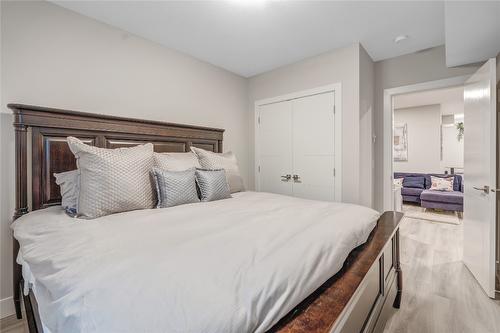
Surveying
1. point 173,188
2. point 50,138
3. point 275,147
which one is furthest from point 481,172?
point 50,138

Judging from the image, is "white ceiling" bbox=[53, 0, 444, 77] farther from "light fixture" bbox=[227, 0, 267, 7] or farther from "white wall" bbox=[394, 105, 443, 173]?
"white wall" bbox=[394, 105, 443, 173]

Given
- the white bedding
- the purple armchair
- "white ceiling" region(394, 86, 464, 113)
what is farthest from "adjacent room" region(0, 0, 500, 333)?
"white ceiling" region(394, 86, 464, 113)

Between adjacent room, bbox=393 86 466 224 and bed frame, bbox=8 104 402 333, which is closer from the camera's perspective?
bed frame, bbox=8 104 402 333

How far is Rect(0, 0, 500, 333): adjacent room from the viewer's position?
77cm

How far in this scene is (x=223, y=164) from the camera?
8.04 ft

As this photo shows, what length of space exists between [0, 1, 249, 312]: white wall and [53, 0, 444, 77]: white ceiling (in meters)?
0.15

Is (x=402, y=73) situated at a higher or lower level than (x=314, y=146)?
higher

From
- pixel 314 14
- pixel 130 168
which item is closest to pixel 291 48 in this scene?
pixel 314 14

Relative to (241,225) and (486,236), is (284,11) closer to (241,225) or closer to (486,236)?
(241,225)

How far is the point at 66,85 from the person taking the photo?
6.57 feet

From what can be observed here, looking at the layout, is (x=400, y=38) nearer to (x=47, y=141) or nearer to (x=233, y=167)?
(x=233, y=167)

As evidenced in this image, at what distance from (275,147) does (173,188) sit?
1.95m

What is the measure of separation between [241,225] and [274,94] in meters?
2.59

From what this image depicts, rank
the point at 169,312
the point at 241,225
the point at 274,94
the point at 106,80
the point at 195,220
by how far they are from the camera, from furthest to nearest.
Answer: the point at 274,94
the point at 106,80
the point at 195,220
the point at 241,225
the point at 169,312
